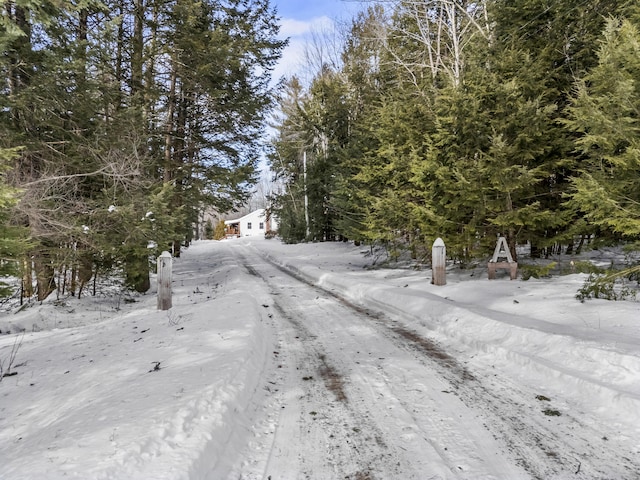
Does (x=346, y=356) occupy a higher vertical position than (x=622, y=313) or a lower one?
lower

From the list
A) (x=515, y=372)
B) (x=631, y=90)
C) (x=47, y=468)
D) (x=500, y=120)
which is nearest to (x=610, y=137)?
(x=631, y=90)

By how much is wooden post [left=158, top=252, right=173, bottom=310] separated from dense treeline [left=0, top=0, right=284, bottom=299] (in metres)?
1.98

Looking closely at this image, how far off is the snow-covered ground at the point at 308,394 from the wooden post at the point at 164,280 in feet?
2.64

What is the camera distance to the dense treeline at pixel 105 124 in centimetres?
748

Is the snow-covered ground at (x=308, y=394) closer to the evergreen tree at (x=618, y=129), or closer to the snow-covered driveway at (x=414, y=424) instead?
the snow-covered driveway at (x=414, y=424)

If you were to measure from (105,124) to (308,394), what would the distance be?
29.2 feet

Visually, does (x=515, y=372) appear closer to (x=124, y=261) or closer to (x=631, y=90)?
(x=631, y=90)

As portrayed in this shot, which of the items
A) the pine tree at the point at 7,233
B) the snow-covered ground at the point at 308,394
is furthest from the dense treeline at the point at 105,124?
the snow-covered ground at the point at 308,394

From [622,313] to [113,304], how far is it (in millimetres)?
11647

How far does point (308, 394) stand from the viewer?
3795 millimetres

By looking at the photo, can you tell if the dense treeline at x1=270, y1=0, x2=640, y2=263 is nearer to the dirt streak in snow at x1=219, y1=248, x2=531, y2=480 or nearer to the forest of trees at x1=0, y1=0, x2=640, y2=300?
the forest of trees at x1=0, y1=0, x2=640, y2=300

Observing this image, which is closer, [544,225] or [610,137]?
[610,137]

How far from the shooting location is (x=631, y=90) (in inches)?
233

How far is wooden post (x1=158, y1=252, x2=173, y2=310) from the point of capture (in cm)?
764
